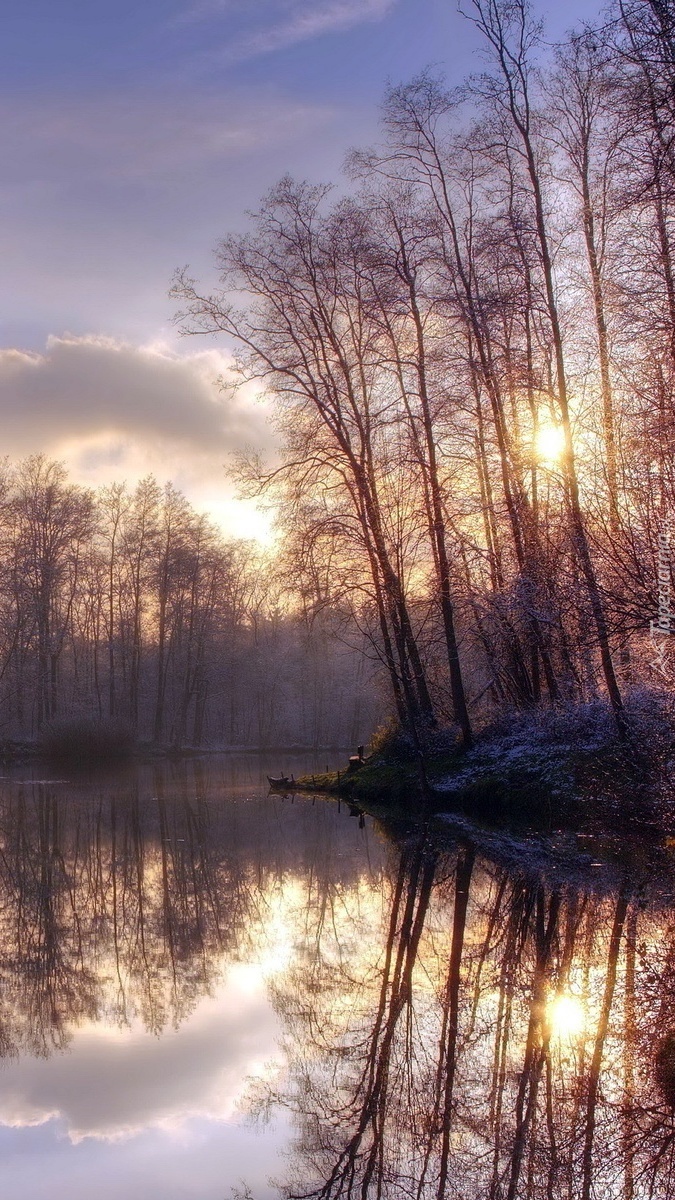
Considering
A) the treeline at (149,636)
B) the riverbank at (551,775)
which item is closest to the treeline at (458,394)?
the riverbank at (551,775)

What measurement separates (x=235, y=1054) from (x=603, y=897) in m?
4.72

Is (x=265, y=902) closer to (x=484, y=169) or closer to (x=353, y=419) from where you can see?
(x=353, y=419)

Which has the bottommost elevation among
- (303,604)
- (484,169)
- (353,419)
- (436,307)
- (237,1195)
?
(237,1195)

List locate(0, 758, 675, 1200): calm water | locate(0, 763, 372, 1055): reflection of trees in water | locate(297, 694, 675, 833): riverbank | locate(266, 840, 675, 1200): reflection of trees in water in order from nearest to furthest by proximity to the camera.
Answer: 1. locate(266, 840, 675, 1200): reflection of trees in water
2. locate(0, 758, 675, 1200): calm water
3. locate(0, 763, 372, 1055): reflection of trees in water
4. locate(297, 694, 675, 833): riverbank

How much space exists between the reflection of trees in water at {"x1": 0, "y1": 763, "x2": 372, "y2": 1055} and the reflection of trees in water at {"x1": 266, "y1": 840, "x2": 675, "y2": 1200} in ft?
3.48

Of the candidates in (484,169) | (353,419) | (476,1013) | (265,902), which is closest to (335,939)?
(265,902)

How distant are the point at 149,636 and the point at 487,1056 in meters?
60.1

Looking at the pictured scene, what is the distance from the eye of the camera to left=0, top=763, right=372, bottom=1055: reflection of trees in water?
6.90 metres

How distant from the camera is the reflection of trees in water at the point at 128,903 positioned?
690 centimetres

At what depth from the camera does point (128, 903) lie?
1077 centimetres

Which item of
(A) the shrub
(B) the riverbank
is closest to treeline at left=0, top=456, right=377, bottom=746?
(A) the shrub

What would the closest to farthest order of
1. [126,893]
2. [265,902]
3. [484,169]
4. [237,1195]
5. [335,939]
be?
[237,1195] → [335,939] → [265,902] → [126,893] → [484,169]

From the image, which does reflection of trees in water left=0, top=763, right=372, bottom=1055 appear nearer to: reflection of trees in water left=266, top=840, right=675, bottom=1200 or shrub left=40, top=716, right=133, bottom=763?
reflection of trees in water left=266, top=840, right=675, bottom=1200

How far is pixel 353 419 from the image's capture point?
22000 millimetres
